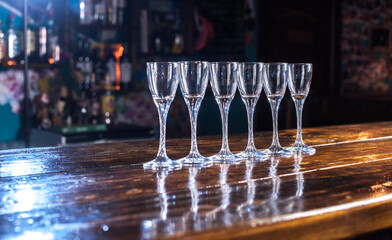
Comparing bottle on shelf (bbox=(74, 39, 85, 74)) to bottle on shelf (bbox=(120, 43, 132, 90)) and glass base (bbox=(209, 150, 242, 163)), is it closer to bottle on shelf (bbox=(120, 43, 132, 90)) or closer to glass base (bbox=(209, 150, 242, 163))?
bottle on shelf (bbox=(120, 43, 132, 90))

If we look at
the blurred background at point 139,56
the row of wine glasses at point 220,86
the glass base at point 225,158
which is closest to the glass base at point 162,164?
the row of wine glasses at point 220,86

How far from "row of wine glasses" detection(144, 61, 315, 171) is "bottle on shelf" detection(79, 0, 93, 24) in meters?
2.58

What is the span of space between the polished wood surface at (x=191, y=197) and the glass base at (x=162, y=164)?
0.02 meters

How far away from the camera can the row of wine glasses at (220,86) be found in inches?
43.0

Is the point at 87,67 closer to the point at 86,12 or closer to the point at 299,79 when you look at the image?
the point at 86,12

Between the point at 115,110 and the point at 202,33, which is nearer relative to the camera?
the point at 115,110

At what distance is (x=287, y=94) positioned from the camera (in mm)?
4852

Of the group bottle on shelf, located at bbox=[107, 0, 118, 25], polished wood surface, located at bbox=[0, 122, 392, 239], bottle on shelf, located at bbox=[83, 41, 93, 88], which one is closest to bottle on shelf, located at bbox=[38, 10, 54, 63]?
bottle on shelf, located at bbox=[83, 41, 93, 88]

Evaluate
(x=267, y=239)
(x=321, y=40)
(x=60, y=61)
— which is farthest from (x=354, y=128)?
(x=321, y=40)

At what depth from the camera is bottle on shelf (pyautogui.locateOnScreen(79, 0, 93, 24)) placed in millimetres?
3593

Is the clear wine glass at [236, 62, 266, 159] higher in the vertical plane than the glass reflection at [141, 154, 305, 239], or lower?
higher

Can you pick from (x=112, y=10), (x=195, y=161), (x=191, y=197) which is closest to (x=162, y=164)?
(x=195, y=161)

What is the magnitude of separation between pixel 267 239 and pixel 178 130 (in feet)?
11.9

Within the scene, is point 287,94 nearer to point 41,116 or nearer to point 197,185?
point 41,116
